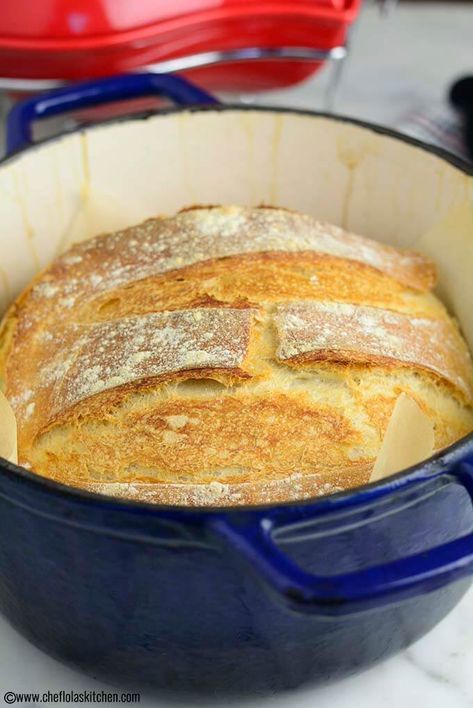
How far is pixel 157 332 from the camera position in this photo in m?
0.81

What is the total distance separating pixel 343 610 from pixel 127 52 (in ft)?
2.99

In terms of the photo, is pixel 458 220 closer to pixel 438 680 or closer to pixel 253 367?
pixel 253 367

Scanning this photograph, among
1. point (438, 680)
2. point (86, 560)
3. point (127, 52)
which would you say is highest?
point (127, 52)

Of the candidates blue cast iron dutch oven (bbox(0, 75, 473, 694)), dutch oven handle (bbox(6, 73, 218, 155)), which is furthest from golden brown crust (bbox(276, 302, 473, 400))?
dutch oven handle (bbox(6, 73, 218, 155))

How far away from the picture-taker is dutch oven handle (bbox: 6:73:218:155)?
102 centimetres

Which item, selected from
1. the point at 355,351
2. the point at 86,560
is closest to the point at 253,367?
the point at 355,351

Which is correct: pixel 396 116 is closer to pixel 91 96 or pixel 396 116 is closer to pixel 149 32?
pixel 149 32

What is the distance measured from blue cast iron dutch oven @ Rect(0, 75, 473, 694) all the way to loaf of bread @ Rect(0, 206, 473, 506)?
11 centimetres

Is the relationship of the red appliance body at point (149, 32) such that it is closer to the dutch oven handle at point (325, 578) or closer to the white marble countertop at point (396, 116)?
the white marble countertop at point (396, 116)

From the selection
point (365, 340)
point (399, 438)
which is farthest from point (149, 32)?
point (399, 438)

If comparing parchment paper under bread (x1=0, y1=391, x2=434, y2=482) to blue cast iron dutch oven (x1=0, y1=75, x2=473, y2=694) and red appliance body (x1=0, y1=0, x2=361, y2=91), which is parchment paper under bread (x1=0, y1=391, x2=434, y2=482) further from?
red appliance body (x1=0, y1=0, x2=361, y2=91)

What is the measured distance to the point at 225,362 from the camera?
770 mm

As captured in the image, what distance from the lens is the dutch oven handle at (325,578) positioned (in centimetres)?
54

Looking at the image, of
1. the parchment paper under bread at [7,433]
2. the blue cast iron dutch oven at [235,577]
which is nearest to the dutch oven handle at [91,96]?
the parchment paper under bread at [7,433]
